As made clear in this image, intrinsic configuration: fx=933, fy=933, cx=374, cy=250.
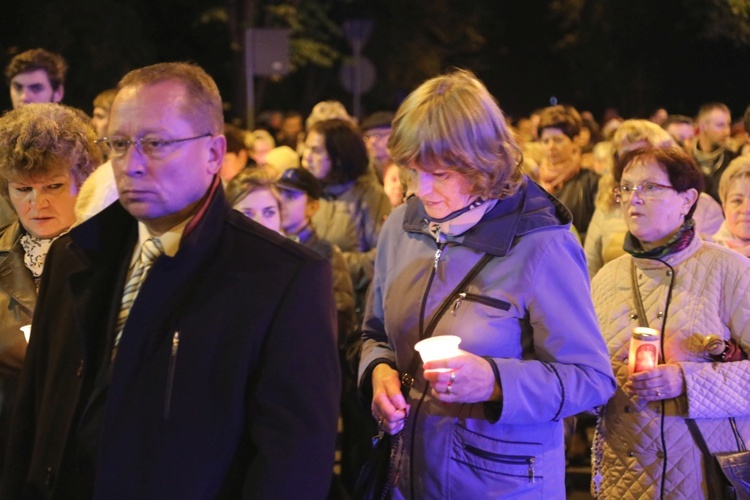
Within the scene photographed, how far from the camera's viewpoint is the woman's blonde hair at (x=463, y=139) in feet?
10.2

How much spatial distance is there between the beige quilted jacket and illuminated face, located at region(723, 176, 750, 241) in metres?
1.18

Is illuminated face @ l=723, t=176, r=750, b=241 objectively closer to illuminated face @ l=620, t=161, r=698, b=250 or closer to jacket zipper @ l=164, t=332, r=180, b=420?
illuminated face @ l=620, t=161, r=698, b=250

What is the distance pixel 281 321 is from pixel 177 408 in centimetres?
35

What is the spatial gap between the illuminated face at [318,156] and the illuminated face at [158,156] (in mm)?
4641

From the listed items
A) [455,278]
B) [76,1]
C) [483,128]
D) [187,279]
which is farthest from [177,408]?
[76,1]

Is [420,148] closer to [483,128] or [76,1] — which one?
[483,128]

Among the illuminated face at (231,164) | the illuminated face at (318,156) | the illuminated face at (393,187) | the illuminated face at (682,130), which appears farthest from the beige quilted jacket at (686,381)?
the illuminated face at (682,130)

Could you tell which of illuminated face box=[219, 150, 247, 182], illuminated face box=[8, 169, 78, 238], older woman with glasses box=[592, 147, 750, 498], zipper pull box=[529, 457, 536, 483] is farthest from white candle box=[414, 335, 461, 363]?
illuminated face box=[219, 150, 247, 182]

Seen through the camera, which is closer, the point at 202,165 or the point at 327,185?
the point at 202,165

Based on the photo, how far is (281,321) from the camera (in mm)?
2459

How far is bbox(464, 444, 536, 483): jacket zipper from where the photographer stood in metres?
3.05

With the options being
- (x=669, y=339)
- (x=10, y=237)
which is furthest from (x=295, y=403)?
(x=669, y=339)

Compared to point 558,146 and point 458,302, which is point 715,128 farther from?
point 458,302

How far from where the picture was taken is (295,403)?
8.04ft
